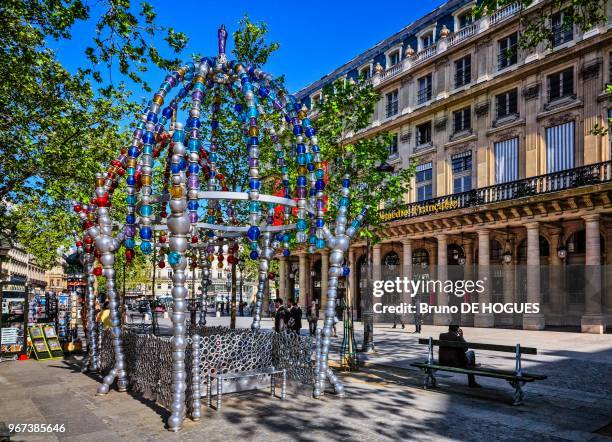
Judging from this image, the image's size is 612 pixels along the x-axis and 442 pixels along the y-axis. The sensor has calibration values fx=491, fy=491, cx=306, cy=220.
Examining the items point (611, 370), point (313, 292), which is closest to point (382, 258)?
point (313, 292)

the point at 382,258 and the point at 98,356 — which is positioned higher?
the point at 382,258

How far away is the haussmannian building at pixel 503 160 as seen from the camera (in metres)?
23.9

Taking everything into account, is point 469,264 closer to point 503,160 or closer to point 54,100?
point 503,160

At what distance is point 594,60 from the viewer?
79.0ft

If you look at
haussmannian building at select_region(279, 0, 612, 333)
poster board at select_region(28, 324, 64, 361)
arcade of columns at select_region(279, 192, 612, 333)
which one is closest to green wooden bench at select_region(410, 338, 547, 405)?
arcade of columns at select_region(279, 192, 612, 333)

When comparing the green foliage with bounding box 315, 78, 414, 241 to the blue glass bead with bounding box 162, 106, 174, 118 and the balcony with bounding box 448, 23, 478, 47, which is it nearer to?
the blue glass bead with bounding box 162, 106, 174, 118

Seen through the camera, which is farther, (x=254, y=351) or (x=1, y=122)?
(x=1, y=122)

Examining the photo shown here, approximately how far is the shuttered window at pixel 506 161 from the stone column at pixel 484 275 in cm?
330

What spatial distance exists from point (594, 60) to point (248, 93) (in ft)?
72.8

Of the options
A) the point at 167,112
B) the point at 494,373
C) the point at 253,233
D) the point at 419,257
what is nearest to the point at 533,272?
the point at 419,257

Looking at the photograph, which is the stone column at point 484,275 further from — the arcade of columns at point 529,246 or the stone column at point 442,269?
the stone column at point 442,269

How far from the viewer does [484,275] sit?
2902 centimetres

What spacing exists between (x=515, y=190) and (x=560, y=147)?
3111 mm

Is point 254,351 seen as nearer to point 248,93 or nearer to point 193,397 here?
point 193,397
